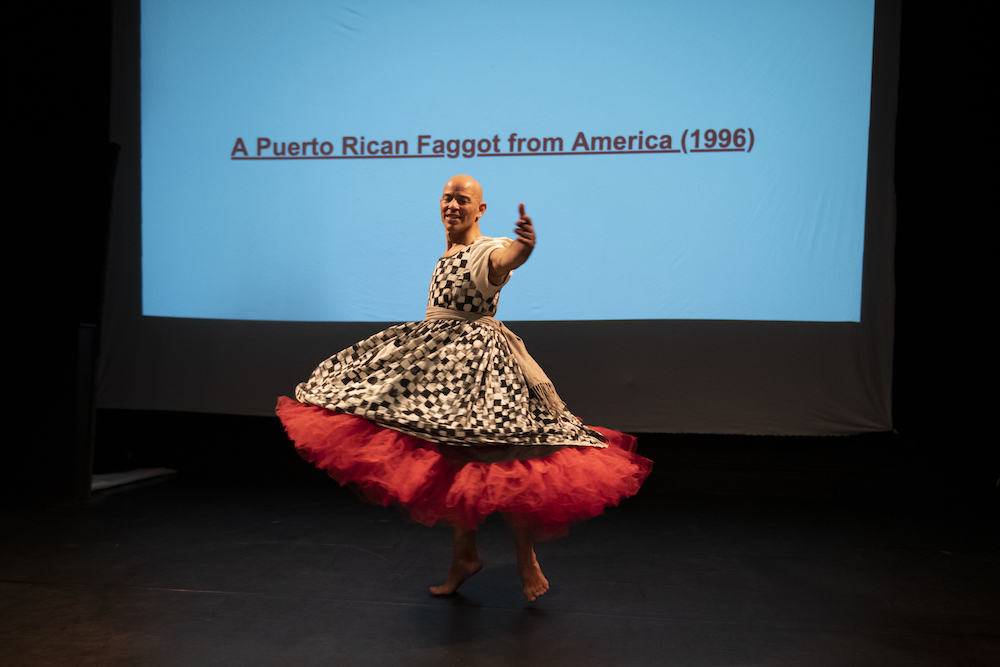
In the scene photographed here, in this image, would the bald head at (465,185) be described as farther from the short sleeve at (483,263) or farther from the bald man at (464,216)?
the short sleeve at (483,263)

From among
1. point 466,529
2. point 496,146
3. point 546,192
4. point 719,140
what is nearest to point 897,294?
point 719,140

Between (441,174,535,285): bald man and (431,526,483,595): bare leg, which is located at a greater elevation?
(441,174,535,285): bald man

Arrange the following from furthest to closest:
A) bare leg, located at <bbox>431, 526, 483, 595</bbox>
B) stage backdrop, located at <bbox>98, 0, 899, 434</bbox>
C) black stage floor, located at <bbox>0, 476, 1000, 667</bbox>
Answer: stage backdrop, located at <bbox>98, 0, 899, 434</bbox>
bare leg, located at <bbox>431, 526, 483, 595</bbox>
black stage floor, located at <bbox>0, 476, 1000, 667</bbox>

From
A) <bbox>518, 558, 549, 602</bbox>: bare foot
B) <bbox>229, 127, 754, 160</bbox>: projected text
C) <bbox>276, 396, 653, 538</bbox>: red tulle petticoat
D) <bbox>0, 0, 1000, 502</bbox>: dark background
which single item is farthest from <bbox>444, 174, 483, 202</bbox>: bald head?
<bbox>0, 0, 1000, 502</bbox>: dark background

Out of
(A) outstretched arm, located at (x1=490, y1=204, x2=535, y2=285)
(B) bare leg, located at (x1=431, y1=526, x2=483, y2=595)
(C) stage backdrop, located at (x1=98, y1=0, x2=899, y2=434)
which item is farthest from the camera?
(C) stage backdrop, located at (x1=98, y1=0, x2=899, y2=434)

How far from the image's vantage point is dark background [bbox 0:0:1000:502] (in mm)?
3242

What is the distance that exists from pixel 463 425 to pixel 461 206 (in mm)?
636

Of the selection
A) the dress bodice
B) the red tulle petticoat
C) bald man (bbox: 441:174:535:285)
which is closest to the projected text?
bald man (bbox: 441:174:535:285)

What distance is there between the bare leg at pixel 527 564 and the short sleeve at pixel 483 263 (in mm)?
613

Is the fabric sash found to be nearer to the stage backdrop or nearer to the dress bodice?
the dress bodice

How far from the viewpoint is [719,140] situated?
316cm

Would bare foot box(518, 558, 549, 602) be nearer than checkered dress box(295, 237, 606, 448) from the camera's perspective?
No

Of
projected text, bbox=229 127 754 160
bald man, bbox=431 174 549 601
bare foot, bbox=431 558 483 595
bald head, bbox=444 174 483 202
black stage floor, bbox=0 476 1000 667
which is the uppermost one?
projected text, bbox=229 127 754 160

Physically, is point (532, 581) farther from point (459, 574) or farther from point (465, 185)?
point (465, 185)
